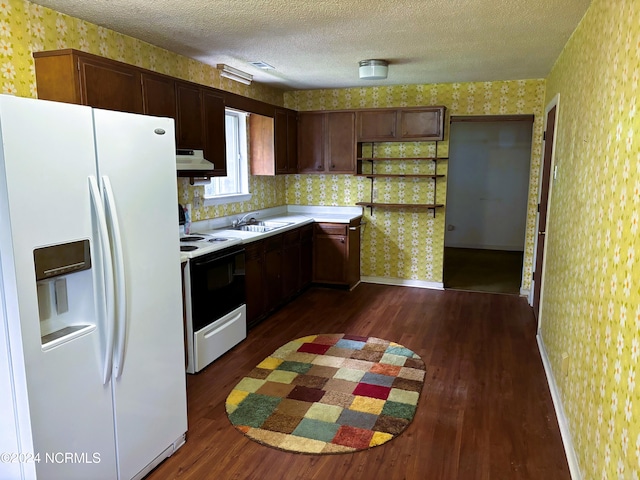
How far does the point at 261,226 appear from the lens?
16.3 ft

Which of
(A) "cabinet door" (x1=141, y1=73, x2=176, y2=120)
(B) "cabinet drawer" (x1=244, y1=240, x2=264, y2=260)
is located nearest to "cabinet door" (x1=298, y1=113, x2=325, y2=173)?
(B) "cabinet drawer" (x1=244, y1=240, x2=264, y2=260)

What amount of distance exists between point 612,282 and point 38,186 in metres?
2.27

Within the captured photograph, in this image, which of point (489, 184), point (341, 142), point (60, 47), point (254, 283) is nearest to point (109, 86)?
point (60, 47)

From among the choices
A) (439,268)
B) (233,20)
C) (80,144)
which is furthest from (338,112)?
(80,144)

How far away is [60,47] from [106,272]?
185 centimetres

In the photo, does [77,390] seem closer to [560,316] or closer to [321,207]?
[560,316]

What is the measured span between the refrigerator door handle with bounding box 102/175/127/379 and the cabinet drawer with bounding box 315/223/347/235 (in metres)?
3.58

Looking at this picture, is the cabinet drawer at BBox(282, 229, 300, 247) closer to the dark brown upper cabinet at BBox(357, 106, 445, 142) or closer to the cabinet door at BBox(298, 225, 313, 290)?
the cabinet door at BBox(298, 225, 313, 290)

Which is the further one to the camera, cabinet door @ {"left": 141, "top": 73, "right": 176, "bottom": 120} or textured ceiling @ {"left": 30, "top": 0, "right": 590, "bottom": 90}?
cabinet door @ {"left": 141, "top": 73, "right": 176, "bottom": 120}

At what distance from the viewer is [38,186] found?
169 cm

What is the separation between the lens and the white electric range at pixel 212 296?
3.33 m

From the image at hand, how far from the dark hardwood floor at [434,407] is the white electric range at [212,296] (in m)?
0.14

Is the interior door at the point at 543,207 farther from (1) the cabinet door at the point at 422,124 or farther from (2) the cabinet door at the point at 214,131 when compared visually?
(2) the cabinet door at the point at 214,131

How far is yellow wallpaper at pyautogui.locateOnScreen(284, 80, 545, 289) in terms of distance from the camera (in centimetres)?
522
